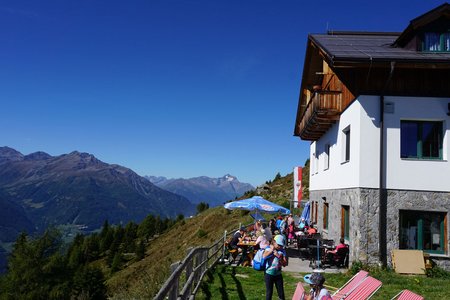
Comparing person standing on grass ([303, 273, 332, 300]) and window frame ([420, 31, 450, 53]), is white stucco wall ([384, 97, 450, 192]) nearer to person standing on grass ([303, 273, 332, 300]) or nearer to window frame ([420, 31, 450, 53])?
window frame ([420, 31, 450, 53])

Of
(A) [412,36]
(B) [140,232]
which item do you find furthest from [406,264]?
(B) [140,232]

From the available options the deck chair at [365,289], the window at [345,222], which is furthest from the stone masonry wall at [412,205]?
the deck chair at [365,289]

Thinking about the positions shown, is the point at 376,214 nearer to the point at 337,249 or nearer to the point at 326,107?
the point at 337,249

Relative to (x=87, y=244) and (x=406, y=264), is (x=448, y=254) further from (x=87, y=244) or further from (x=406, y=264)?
(x=87, y=244)

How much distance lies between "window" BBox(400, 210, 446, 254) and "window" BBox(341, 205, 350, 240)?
95.9 inches

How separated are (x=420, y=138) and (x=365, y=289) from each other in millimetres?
8371

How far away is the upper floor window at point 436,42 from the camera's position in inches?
586

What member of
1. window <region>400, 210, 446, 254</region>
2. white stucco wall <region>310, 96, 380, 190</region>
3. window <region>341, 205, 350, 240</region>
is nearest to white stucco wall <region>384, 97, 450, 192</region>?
white stucco wall <region>310, 96, 380, 190</region>

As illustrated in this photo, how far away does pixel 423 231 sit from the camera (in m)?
Result: 14.2

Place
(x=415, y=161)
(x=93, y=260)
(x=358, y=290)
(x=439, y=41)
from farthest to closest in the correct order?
(x=93, y=260) → (x=439, y=41) → (x=415, y=161) → (x=358, y=290)

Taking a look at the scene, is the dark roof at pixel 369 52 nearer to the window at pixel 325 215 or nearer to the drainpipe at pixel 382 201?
the drainpipe at pixel 382 201

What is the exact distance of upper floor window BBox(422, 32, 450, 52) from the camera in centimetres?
1489

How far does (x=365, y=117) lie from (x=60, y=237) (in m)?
60.5

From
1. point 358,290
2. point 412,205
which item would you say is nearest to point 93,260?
point 412,205
